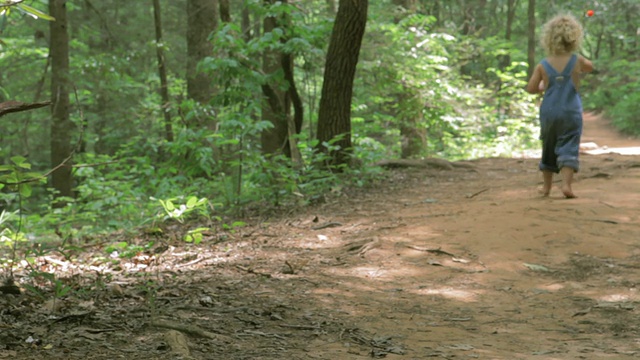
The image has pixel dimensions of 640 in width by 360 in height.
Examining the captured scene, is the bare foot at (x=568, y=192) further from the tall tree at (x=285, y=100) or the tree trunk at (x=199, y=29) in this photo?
the tree trunk at (x=199, y=29)

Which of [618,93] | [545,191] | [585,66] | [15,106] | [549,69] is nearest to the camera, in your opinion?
[15,106]

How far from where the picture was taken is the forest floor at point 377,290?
3.13 m

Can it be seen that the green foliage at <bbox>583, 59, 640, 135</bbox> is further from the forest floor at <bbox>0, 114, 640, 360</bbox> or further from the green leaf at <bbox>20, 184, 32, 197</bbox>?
the green leaf at <bbox>20, 184, 32, 197</bbox>

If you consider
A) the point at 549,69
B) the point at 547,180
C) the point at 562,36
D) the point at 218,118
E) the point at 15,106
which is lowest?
the point at 547,180

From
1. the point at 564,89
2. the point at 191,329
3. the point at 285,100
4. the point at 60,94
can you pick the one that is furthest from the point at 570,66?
the point at 60,94

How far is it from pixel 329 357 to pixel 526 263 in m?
2.80

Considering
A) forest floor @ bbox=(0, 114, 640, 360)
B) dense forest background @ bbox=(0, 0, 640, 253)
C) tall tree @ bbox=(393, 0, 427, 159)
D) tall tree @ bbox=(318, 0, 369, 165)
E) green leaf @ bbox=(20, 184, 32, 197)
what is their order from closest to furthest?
forest floor @ bbox=(0, 114, 640, 360), green leaf @ bbox=(20, 184, 32, 197), dense forest background @ bbox=(0, 0, 640, 253), tall tree @ bbox=(318, 0, 369, 165), tall tree @ bbox=(393, 0, 427, 159)

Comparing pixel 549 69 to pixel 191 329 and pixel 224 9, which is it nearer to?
pixel 191 329

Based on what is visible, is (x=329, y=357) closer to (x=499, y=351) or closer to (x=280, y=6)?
(x=499, y=351)

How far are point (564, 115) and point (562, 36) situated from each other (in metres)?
0.92

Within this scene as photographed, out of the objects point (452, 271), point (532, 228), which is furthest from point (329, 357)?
point (532, 228)

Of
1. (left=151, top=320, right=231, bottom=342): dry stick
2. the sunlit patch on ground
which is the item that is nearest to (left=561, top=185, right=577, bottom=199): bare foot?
the sunlit patch on ground

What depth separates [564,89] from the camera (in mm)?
6957

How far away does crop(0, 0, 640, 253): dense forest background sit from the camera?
8.52 meters
